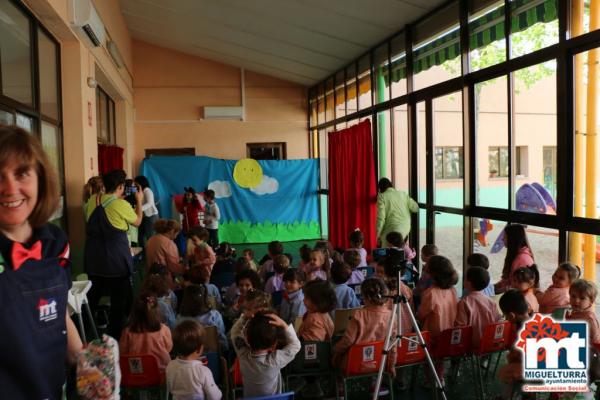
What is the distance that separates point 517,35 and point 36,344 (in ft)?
12.8

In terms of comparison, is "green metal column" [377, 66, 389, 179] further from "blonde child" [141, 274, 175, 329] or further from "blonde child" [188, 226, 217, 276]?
"blonde child" [141, 274, 175, 329]

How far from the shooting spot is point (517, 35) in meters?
3.69

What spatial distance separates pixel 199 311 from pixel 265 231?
6.15 metres

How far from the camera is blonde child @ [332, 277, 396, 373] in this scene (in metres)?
2.52

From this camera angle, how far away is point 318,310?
2.66 meters

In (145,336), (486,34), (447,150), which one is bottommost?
(145,336)

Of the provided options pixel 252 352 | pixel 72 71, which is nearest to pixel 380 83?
pixel 72 71

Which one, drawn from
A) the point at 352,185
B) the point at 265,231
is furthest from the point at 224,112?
the point at 352,185

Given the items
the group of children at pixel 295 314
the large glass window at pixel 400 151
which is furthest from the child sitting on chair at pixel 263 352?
the large glass window at pixel 400 151

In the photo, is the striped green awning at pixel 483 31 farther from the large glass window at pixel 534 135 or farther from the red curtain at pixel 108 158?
the red curtain at pixel 108 158

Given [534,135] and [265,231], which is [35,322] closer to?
[534,135]

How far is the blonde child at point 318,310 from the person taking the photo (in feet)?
8.64

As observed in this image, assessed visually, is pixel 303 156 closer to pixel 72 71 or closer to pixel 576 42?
pixel 72 71

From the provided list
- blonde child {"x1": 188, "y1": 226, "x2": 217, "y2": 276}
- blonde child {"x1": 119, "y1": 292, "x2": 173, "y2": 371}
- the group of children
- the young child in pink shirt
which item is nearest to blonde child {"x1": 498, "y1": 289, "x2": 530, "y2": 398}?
the group of children
